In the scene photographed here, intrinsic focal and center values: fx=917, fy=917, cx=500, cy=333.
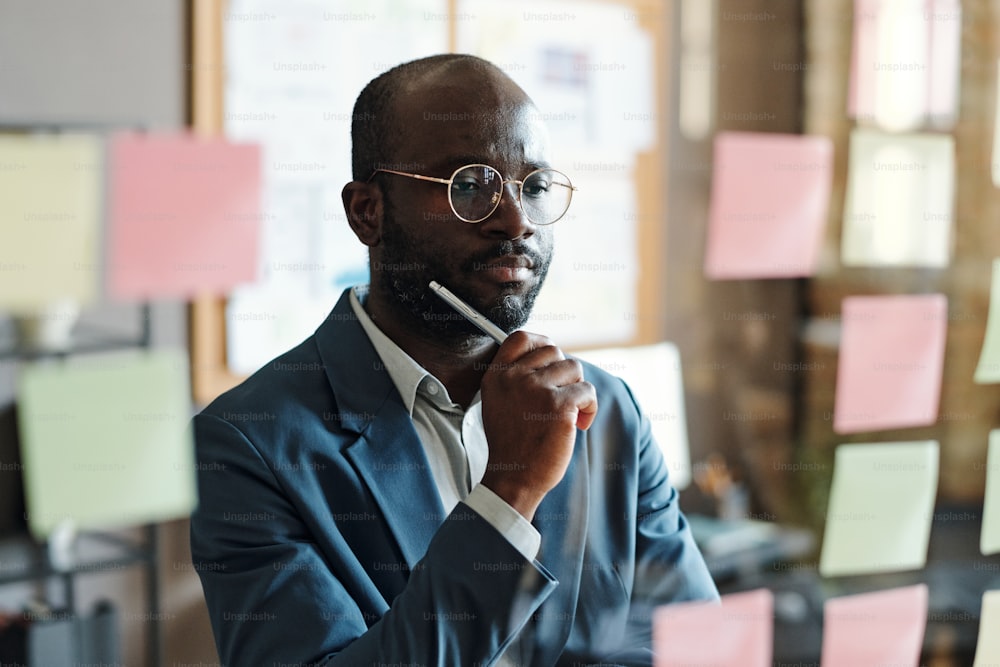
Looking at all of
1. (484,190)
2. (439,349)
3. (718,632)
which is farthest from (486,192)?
(718,632)

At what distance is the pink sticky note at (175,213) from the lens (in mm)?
897

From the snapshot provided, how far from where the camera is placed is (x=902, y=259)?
4.44 ft

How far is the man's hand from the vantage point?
0.57m

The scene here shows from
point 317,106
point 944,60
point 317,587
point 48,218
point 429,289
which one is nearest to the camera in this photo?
point 317,587

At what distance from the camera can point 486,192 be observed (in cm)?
64

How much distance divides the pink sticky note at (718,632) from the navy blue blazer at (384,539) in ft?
0.13

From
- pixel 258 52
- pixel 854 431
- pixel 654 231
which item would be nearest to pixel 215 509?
pixel 258 52

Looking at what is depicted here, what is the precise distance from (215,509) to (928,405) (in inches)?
40.7

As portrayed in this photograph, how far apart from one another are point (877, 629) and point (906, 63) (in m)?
0.79

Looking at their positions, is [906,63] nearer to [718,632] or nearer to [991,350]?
[991,350]

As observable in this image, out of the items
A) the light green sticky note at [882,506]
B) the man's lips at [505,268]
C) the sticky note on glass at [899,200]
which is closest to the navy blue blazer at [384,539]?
the man's lips at [505,268]

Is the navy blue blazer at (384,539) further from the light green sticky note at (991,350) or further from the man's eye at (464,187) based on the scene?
the light green sticky note at (991,350)

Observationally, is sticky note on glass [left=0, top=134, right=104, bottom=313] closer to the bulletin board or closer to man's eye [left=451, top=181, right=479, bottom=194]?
the bulletin board

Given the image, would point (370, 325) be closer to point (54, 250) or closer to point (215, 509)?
point (215, 509)
